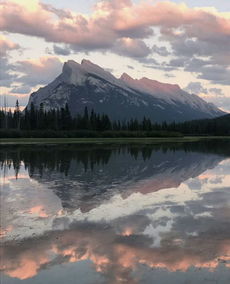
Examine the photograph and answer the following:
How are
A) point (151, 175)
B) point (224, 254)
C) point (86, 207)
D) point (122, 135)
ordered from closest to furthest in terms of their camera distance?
1. point (224, 254)
2. point (86, 207)
3. point (151, 175)
4. point (122, 135)

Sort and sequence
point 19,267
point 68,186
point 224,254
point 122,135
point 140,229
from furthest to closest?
point 122,135
point 68,186
point 140,229
point 224,254
point 19,267

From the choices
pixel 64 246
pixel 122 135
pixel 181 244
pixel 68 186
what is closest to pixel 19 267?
pixel 64 246

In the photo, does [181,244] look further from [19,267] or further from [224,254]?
[19,267]

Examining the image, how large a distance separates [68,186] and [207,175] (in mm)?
13749

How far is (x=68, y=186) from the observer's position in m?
24.4

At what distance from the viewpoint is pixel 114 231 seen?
14.1 metres

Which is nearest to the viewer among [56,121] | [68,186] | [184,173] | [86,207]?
[86,207]

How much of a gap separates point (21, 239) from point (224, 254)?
6.82m

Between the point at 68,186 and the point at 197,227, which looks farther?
the point at 68,186

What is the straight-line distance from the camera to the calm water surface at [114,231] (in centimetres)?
1005

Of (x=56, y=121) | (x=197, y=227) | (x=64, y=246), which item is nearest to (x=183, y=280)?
(x=64, y=246)

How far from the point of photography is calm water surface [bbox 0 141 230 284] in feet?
33.0

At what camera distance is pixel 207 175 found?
3228cm

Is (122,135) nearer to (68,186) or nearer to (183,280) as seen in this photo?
(68,186)
